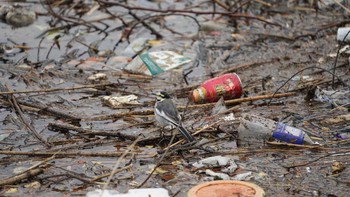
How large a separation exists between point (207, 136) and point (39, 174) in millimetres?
1085

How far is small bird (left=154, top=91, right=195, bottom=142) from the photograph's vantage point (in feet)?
13.2

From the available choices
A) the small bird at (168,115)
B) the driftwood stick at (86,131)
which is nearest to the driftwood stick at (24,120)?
the driftwood stick at (86,131)

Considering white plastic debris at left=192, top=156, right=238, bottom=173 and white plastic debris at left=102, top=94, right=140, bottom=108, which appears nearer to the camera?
white plastic debris at left=192, top=156, right=238, bottom=173

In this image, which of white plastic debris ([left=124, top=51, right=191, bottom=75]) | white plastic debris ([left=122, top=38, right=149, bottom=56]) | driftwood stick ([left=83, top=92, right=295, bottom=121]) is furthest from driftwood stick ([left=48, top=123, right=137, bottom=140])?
white plastic debris ([left=122, top=38, right=149, bottom=56])

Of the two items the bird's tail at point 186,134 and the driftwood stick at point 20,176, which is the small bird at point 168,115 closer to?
the bird's tail at point 186,134

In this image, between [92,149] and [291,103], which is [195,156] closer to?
[92,149]

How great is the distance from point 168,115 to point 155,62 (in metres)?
1.84

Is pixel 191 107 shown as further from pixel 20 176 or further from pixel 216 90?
pixel 20 176

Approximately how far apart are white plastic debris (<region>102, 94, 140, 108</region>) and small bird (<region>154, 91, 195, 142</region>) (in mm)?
724

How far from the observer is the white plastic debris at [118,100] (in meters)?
4.96

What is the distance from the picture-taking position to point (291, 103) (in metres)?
4.92

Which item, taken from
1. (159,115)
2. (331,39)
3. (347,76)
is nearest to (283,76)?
(347,76)

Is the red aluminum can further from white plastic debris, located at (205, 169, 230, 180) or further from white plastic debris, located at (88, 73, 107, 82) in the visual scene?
white plastic debris, located at (205, 169, 230, 180)

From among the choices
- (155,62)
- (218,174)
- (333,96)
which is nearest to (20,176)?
(218,174)
